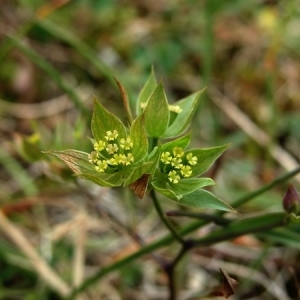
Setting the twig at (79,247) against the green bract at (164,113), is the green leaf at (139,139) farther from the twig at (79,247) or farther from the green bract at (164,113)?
the twig at (79,247)

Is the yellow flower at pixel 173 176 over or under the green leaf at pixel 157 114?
under

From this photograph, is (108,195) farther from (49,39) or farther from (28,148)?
(49,39)

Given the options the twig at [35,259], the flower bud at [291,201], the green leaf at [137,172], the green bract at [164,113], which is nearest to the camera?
the green leaf at [137,172]

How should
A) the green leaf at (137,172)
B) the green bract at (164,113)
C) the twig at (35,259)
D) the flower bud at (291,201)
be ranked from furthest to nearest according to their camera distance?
the twig at (35,259)
the flower bud at (291,201)
the green bract at (164,113)
the green leaf at (137,172)

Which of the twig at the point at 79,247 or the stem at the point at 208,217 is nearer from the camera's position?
the stem at the point at 208,217

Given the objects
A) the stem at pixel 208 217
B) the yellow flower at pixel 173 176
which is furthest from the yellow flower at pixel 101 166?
the stem at pixel 208 217

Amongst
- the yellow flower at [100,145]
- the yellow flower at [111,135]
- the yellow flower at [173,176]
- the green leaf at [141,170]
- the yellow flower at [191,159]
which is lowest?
the yellow flower at [173,176]

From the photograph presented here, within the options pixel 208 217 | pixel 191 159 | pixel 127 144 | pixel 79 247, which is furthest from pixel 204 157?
pixel 79 247

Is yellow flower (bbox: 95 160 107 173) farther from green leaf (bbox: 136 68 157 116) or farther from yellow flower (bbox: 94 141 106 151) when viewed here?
green leaf (bbox: 136 68 157 116)

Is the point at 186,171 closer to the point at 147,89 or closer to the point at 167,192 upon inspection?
the point at 167,192
